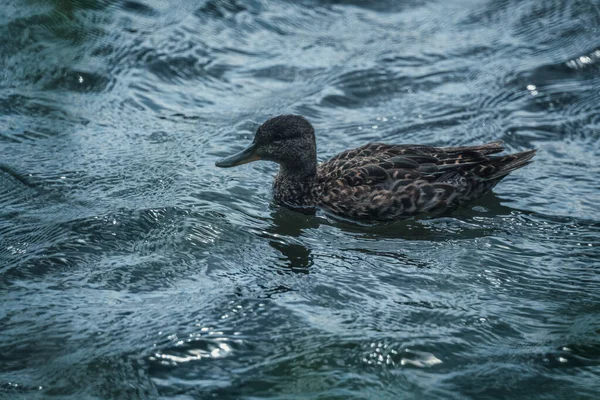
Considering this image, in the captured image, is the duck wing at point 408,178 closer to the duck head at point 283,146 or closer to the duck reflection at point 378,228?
the duck reflection at point 378,228

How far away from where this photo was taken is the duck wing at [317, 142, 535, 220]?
835 cm

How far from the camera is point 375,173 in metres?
8.42

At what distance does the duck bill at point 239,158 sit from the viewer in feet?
28.7

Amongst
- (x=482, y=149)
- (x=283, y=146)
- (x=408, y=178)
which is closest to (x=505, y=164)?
(x=482, y=149)

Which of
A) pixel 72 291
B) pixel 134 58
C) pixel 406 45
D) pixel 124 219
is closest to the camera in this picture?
pixel 72 291

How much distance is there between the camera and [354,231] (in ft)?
26.8

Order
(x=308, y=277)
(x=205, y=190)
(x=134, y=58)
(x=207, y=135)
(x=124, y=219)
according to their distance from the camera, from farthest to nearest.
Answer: (x=134, y=58)
(x=207, y=135)
(x=205, y=190)
(x=124, y=219)
(x=308, y=277)

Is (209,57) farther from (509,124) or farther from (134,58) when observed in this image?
(509,124)

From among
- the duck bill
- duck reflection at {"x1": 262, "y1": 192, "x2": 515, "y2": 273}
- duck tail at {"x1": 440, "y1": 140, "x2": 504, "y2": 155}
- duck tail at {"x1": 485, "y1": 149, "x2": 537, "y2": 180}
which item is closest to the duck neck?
duck reflection at {"x1": 262, "y1": 192, "x2": 515, "y2": 273}

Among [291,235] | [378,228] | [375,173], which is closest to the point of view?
[291,235]

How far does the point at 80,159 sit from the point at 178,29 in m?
3.86

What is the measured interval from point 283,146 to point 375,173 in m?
0.99

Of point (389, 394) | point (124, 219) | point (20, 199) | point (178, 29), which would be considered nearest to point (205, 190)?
point (124, 219)

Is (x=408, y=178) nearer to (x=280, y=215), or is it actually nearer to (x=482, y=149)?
(x=482, y=149)
